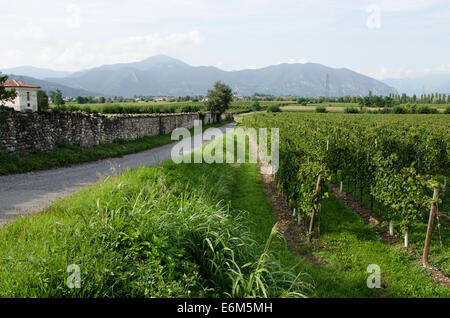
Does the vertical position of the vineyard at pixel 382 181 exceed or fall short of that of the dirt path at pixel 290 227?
it exceeds it

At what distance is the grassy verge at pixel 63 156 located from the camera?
11844 millimetres

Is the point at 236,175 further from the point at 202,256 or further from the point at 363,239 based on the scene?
the point at 202,256

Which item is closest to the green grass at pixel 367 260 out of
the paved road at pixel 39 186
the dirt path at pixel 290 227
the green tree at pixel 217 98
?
the dirt path at pixel 290 227

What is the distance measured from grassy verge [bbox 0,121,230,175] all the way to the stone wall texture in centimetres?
41

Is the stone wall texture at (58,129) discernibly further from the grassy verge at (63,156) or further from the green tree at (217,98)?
the green tree at (217,98)

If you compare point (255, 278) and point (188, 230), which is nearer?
point (255, 278)

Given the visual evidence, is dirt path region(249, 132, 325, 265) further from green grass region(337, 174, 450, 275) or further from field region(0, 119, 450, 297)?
green grass region(337, 174, 450, 275)

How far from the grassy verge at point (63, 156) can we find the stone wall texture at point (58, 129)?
1.33ft

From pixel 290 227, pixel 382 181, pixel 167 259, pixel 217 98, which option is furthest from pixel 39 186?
pixel 217 98

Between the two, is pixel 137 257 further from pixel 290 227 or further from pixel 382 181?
pixel 382 181

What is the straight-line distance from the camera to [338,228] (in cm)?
948

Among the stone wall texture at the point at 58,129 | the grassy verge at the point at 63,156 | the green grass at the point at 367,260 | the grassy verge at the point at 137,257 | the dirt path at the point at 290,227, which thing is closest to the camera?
the grassy verge at the point at 137,257
